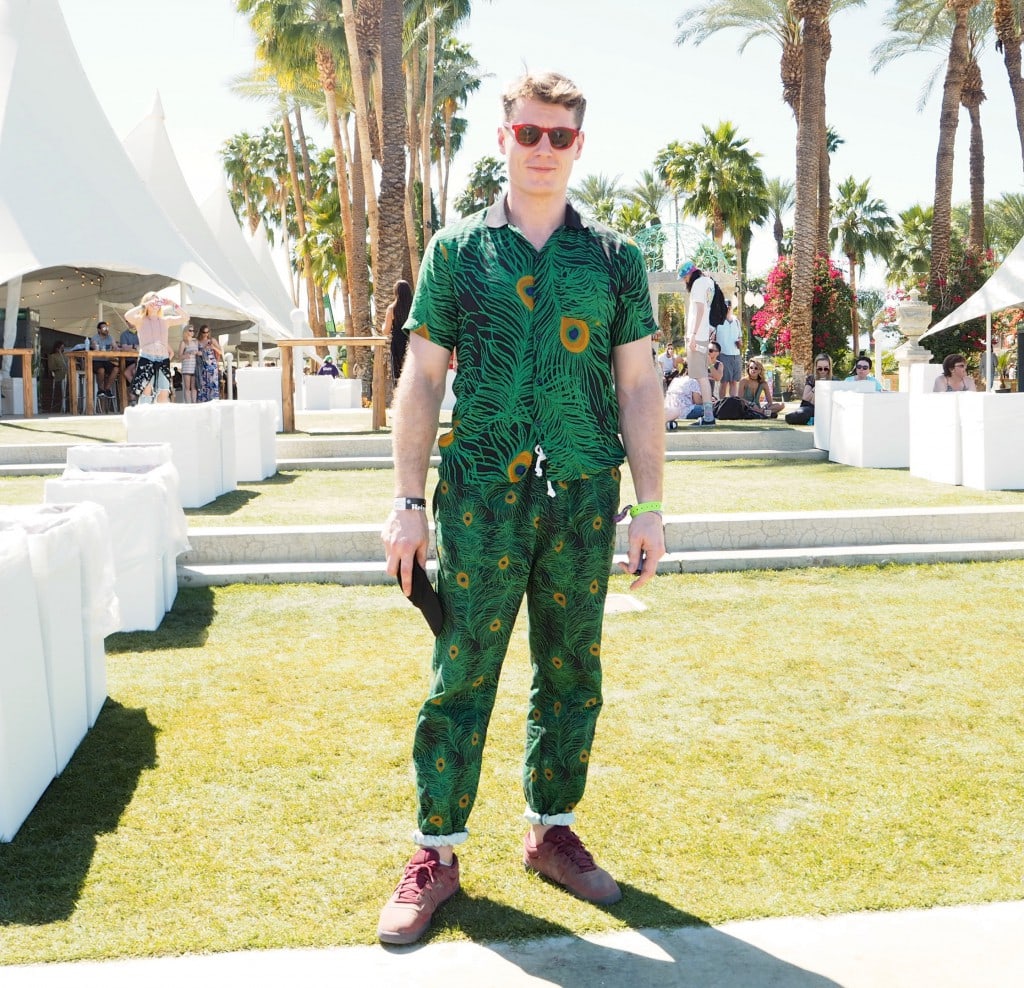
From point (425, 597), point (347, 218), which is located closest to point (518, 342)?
point (425, 597)

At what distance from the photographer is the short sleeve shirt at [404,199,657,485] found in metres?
2.65

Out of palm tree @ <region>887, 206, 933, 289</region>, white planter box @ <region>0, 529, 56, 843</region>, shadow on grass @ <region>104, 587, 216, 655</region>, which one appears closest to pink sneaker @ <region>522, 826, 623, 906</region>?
white planter box @ <region>0, 529, 56, 843</region>

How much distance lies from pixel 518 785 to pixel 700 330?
1035 centimetres

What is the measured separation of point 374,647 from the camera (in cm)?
520

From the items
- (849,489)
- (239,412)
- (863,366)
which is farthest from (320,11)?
(849,489)

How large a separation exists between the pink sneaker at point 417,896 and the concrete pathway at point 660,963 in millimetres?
40

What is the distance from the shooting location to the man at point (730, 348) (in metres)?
15.0

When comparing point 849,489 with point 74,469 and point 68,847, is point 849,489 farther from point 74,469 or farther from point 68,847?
point 68,847

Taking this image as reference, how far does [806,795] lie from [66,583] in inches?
94.9

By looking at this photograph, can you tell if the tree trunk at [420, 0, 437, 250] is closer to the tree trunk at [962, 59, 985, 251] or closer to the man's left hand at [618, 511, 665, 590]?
the tree trunk at [962, 59, 985, 251]

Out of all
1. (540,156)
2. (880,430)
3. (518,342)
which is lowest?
(880,430)

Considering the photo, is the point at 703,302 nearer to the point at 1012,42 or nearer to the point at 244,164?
the point at 1012,42

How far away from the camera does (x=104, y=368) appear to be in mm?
21188

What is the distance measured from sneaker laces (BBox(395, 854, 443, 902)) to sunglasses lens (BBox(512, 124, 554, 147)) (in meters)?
1.70
